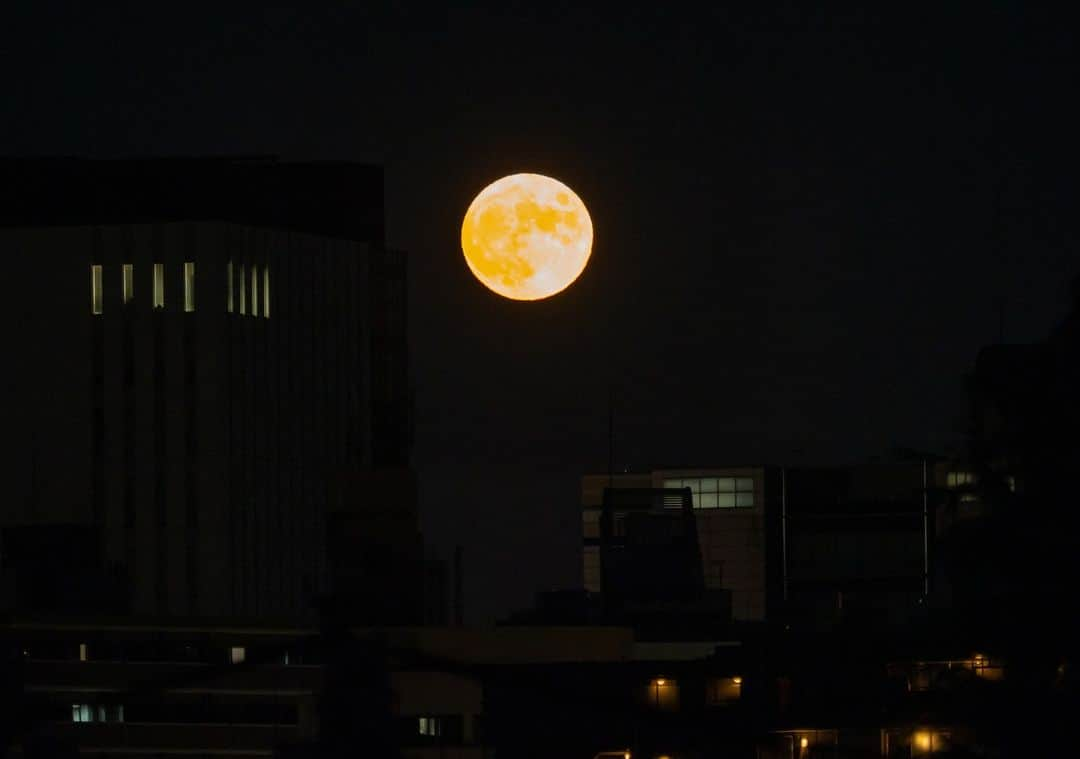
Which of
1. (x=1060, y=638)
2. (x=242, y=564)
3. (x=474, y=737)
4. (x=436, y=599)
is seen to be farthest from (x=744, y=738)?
(x=436, y=599)

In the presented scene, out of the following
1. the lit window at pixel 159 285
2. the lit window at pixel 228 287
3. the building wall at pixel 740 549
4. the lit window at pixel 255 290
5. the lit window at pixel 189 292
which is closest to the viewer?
the lit window at pixel 228 287

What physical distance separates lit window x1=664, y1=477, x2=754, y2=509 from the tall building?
26566 millimetres

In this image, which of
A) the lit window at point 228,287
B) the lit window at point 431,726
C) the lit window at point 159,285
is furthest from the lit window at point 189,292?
the lit window at point 431,726

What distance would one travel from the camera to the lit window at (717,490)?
136 m

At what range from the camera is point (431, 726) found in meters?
66.9

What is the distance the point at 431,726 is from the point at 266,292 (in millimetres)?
62273

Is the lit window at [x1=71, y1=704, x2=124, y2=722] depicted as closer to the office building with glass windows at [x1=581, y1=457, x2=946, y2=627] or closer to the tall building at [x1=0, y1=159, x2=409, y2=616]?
the tall building at [x1=0, y1=159, x2=409, y2=616]

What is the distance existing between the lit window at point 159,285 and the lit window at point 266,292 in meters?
6.51

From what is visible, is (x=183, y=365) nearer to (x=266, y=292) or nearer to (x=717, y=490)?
(x=266, y=292)

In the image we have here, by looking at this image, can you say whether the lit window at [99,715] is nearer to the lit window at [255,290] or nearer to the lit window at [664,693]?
the lit window at [664,693]

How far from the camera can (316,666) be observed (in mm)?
75562

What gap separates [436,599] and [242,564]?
15456mm

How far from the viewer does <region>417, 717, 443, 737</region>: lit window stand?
65.6 meters

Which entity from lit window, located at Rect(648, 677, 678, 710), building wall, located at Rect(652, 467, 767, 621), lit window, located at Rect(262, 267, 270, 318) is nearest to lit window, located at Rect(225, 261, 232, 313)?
lit window, located at Rect(262, 267, 270, 318)
